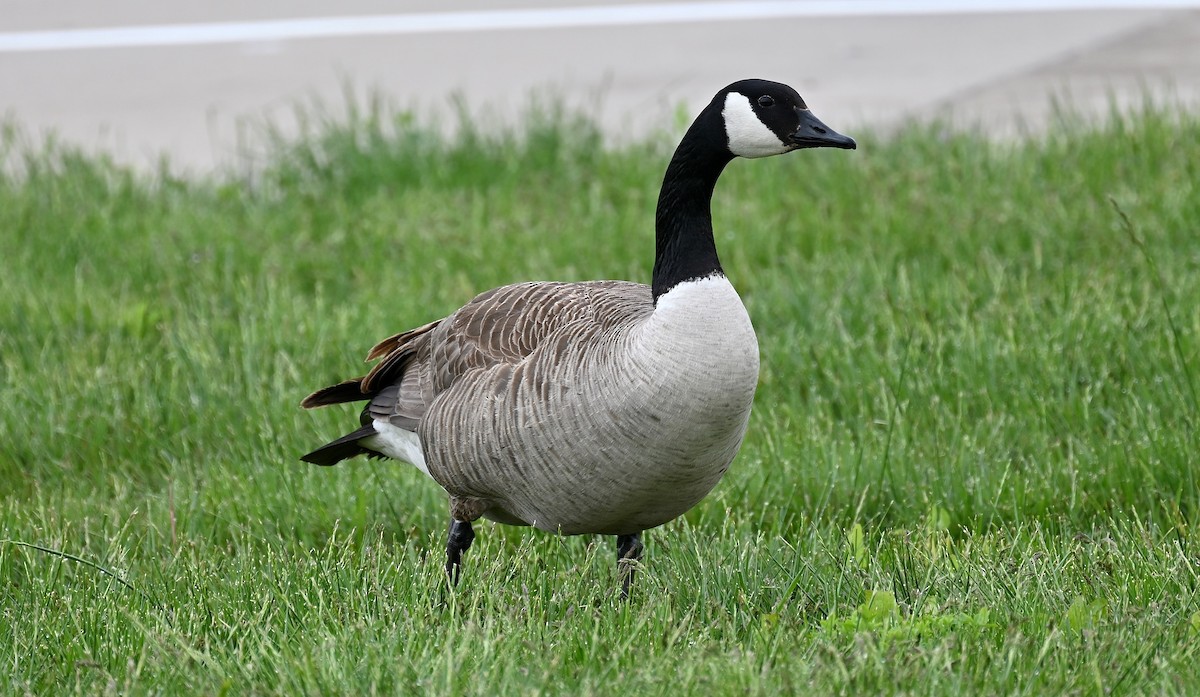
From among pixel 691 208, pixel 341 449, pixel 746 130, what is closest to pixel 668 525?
pixel 341 449

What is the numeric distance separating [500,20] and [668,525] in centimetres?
666

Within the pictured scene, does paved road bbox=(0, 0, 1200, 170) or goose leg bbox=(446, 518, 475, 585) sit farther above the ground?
paved road bbox=(0, 0, 1200, 170)

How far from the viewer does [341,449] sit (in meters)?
4.40

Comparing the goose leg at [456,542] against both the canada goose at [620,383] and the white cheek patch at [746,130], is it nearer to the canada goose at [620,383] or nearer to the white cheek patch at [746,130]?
the canada goose at [620,383]

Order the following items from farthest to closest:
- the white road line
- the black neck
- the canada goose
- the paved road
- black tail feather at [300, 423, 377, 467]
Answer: the white road line
the paved road
black tail feather at [300, 423, 377, 467]
the black neck
the canada goose

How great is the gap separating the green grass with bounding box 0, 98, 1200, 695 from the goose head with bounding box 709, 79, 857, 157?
3.37 feet

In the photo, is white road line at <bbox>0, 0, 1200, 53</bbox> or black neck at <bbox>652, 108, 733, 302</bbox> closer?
black neck at <bbox>652, 108, 733, 302</bbox>

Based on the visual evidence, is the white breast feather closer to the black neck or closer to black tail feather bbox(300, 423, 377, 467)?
black tail feather bbox(300, 423, 377, 467)

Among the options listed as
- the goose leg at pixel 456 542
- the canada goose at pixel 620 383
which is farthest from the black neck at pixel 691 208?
the goose leg at pixel 456 542

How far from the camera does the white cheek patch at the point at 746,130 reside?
360 cm

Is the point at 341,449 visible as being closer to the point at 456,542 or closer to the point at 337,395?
the point at 337,395

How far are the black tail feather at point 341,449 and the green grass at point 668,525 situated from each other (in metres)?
0.18

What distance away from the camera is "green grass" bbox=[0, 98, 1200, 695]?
3160mm

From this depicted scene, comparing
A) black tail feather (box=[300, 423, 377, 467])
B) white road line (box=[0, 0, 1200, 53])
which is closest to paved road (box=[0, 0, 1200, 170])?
white road line (box=[0, 0, 1200, 53])
